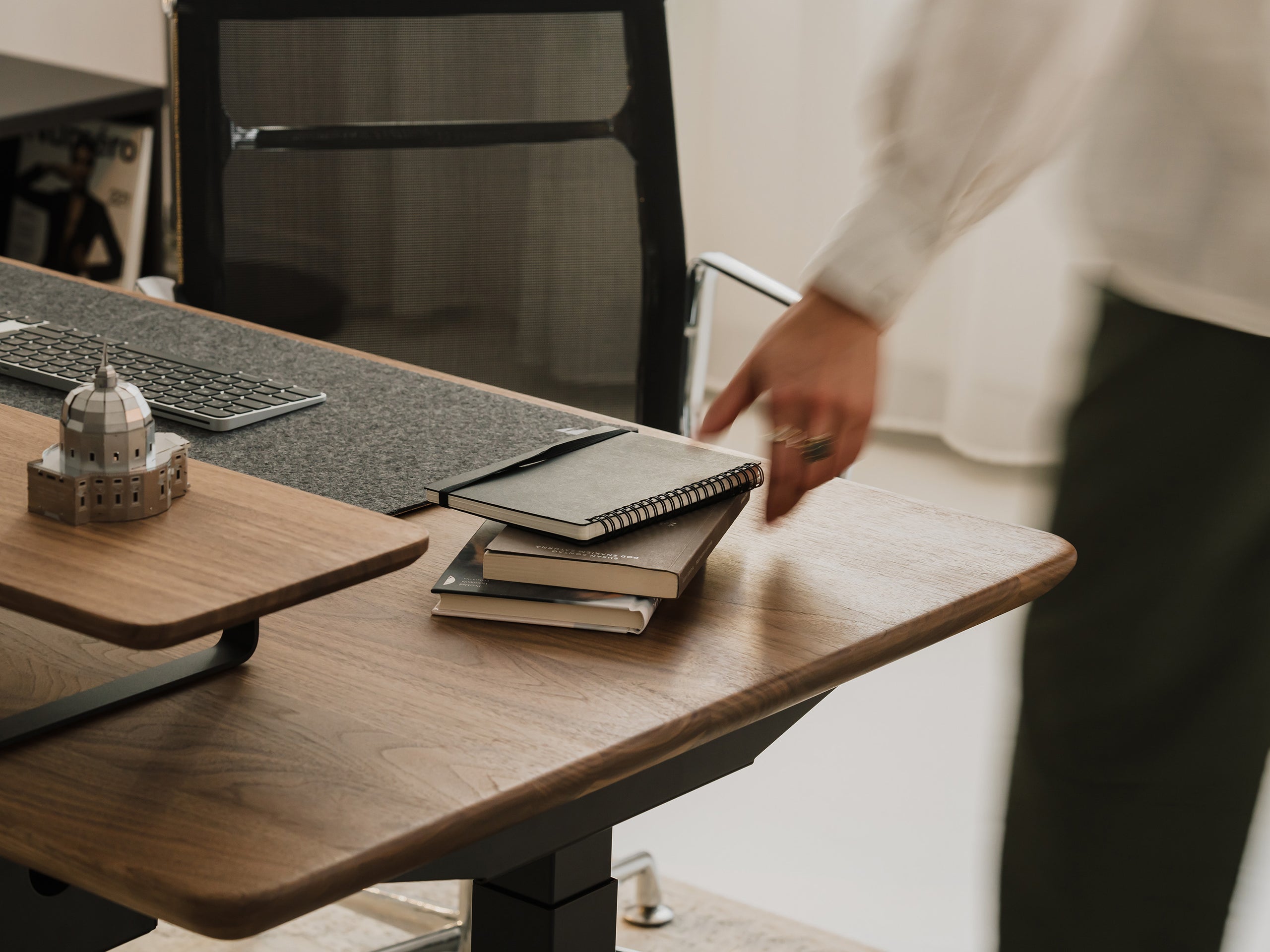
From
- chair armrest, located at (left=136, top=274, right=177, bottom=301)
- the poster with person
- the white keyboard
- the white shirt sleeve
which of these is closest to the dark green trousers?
the white shirt sleeve

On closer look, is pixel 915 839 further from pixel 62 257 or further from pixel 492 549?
pixel 62 257

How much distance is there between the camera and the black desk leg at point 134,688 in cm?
63

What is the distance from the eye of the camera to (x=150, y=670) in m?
0.69

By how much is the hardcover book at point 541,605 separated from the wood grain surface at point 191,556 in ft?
0.32

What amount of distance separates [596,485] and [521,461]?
0.05m

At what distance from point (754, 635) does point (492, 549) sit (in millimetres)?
136

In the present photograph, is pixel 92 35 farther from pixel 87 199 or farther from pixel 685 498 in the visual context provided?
pixel 685 498

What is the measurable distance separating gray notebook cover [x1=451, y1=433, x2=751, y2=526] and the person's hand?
0.03m

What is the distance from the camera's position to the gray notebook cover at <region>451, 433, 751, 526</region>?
790mm

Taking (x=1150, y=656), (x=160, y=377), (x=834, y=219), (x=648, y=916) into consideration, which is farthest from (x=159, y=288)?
(x=834, y=219)

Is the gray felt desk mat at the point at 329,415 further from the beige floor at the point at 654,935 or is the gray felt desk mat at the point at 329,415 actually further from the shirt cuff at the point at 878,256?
the beige floor at the point at 654,935

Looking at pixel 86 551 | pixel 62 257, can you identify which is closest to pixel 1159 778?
pixel 86 551

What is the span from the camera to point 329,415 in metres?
1.04

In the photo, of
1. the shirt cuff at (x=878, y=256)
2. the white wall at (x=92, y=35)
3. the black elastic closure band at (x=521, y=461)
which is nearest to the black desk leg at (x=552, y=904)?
the black elastic closure band at (x=521, y=461)
